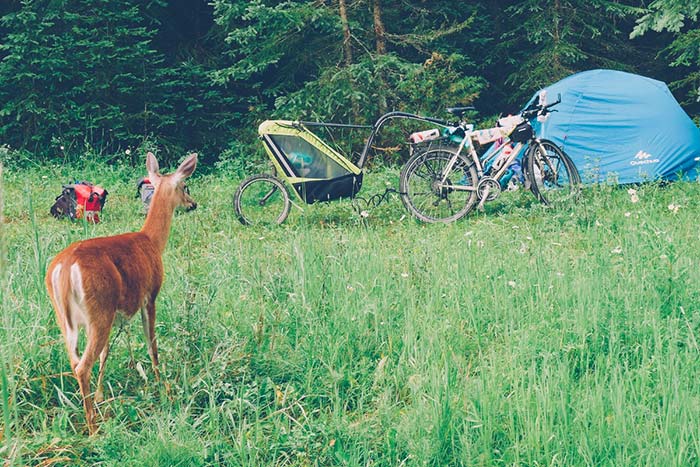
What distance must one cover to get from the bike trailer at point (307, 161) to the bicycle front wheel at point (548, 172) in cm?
163

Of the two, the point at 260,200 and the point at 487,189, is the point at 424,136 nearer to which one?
the point at 487,189

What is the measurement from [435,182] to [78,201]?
3.40 meters

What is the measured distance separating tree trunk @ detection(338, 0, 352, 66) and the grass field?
761 centimetres

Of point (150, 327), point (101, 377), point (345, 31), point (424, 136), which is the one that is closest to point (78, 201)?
point (424, 136)

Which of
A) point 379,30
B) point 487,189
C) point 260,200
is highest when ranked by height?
point 379,30

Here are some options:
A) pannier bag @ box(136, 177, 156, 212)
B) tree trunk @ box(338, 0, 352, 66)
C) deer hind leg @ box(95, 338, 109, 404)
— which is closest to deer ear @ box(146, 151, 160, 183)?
deer hind leg @ box(95, 338, 109, 404)

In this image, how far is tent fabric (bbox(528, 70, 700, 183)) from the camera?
8188 mm

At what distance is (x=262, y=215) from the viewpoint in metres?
7.01

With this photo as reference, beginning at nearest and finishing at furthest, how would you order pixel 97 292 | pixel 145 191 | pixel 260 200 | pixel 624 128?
1. pixel 97 292
2. pixel 260 200
3. pixel 145 191
4. pixel 624 128

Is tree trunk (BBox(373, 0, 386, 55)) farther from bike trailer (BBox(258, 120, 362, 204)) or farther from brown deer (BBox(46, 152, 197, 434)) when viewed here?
brown deer (BBox(46, 152, 197, 434))

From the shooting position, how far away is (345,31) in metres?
11.6

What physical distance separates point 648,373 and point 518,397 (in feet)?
1.71

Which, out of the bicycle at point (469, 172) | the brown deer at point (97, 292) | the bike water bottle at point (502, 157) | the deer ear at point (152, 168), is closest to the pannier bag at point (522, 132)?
the bicycle at point (469, 172)

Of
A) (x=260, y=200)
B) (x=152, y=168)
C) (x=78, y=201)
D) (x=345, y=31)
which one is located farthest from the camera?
(x=345, y=31)
